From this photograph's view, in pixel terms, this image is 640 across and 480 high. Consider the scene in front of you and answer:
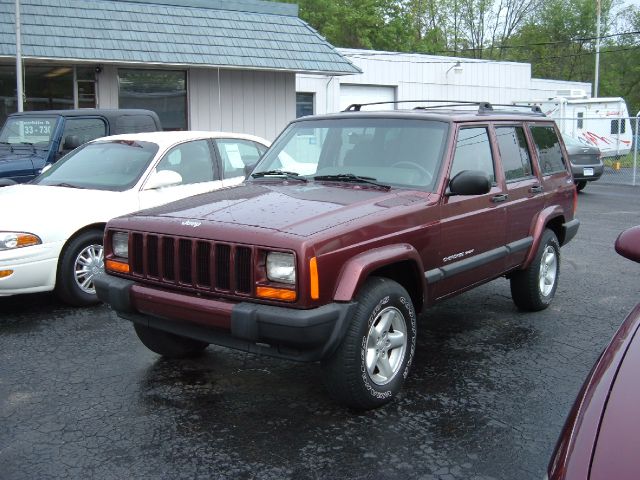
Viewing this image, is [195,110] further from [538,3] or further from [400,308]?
[538,3]

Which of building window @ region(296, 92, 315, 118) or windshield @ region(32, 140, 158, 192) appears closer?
windshield @ region(32, 140, 158, 192)

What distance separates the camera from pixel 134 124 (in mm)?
9570

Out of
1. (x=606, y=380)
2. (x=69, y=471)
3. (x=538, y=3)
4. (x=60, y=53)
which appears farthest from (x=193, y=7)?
(x=538, y=3)

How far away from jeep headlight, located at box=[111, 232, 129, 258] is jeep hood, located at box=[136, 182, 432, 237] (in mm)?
181

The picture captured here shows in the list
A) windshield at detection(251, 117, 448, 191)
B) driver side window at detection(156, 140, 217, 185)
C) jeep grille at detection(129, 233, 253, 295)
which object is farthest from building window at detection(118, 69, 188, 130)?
jeep grille at detection(129, 233, 253, 295)

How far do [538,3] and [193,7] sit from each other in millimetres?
50962

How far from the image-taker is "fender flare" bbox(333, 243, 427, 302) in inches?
151

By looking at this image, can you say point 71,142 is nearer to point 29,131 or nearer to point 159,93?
point 29,131

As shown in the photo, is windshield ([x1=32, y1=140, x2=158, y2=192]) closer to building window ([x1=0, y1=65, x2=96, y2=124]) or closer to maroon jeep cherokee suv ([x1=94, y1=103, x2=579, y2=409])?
maroon jeep cherokee suv ([x1=94, y1=103, x2=579, y2=409])

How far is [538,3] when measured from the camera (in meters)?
60.0

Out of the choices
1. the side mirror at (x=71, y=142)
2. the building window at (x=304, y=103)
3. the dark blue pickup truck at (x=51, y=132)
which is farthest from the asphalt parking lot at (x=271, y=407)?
the building window at (x=304, y=103)

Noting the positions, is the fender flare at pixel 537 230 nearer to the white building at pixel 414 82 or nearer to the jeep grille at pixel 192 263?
the jeep grille at pixel 192 263

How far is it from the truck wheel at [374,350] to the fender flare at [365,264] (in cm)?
13

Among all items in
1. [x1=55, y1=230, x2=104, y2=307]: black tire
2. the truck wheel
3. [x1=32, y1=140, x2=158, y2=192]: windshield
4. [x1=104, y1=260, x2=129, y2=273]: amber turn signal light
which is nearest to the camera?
the truck wheel
